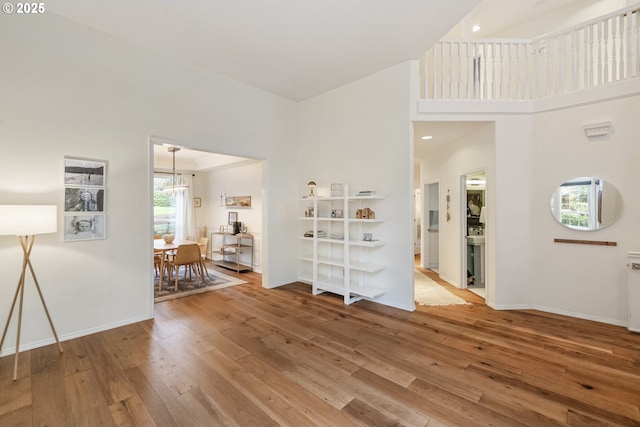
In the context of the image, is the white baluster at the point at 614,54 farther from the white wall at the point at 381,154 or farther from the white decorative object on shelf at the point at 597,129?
the white wall at the point at 381,154

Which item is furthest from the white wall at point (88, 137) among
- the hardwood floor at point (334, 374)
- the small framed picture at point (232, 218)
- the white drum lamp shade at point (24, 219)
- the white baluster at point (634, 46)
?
the white baluster at point (634, 46)

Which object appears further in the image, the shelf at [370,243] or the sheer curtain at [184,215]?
the sheer curtain at [184,215]

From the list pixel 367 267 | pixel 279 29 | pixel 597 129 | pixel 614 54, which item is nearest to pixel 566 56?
pixel 614 54

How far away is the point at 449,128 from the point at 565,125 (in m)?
1.39

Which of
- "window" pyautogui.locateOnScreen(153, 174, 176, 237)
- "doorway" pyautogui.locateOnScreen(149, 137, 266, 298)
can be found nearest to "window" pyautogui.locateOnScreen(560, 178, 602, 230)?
"doorway" pyautogui.locateOnScreen(149, 137, 266, 298)

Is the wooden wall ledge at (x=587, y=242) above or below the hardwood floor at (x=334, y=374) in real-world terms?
above

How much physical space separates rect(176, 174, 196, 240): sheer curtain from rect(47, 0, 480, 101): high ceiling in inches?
186

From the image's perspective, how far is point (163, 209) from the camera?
25.5 ft

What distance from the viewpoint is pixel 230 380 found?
84.8 inches

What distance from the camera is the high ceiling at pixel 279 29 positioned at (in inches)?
106

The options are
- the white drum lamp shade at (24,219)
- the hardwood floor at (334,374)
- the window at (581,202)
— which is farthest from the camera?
the window at (581,202)

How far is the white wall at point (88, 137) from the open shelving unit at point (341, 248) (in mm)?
2060

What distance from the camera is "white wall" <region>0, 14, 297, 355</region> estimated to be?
2590 mm

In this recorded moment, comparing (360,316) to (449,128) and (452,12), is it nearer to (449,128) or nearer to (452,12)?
(449,128)
